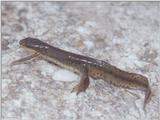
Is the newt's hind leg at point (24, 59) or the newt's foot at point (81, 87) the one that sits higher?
the newt's hind leg at point (24, 59)

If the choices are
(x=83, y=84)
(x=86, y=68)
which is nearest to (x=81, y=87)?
(x=83, y=84)

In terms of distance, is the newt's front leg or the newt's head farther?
the newt's head

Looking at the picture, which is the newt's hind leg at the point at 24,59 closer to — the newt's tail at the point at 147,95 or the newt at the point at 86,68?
the newt at the point at 86,68

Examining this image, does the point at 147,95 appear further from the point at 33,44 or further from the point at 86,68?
the point at 33,44

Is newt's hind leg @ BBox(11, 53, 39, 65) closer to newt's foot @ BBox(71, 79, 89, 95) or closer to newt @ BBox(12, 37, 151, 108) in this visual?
newt @ BBox(12, 37, 151, 108)

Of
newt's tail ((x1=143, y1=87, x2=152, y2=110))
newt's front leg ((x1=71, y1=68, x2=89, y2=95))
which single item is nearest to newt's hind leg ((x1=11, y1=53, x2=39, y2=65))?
newt's front leg ((x1=71, y1=68, x2=89, y2=95))

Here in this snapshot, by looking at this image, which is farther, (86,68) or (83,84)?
(86,68)

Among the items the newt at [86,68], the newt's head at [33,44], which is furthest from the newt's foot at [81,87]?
the newt's head at [33,44]
